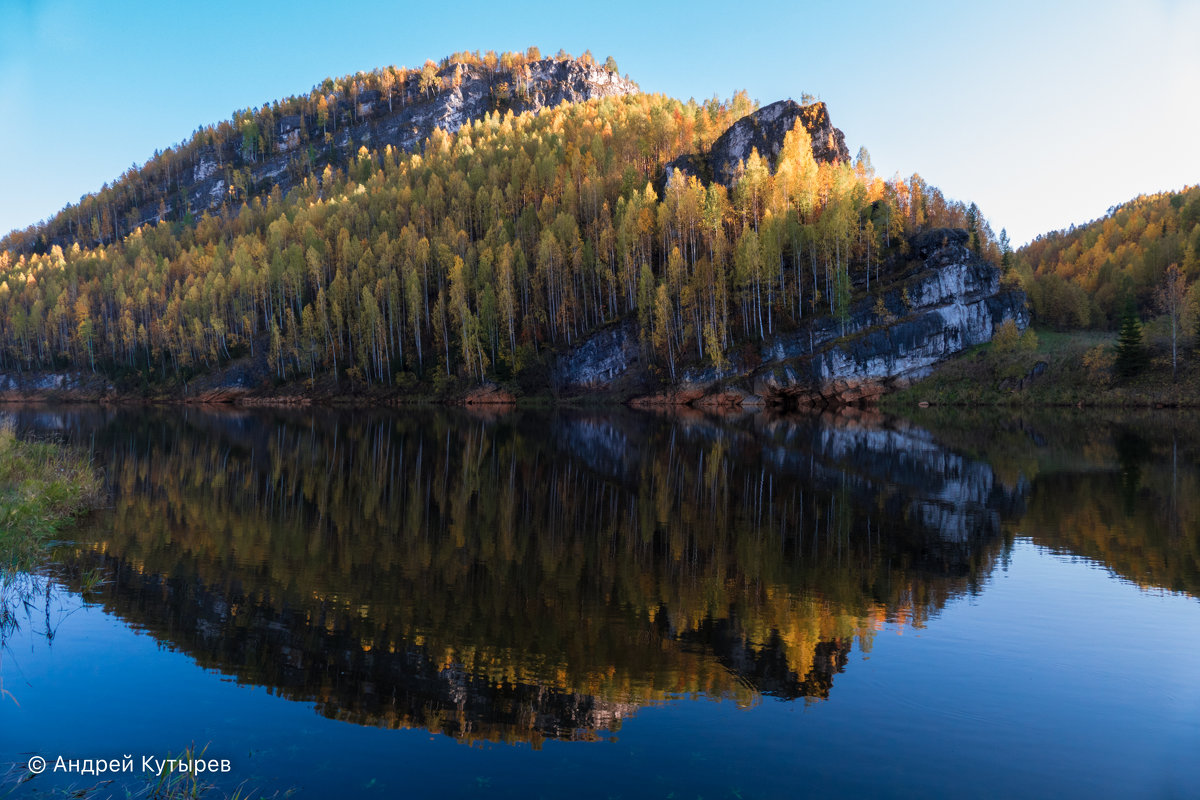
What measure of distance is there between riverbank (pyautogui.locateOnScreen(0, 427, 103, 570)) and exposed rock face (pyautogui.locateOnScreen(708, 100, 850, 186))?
82.4 metres

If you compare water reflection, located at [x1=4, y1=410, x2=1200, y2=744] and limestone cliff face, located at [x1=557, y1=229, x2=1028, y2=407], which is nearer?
water reflection, located at [x1=4, y1=410, x2=1200, y2=744]

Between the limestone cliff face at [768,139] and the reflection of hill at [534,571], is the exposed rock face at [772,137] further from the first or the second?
the reflection of hill at [534,571]

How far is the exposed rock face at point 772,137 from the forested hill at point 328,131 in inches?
4007

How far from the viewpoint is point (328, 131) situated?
7475 inches

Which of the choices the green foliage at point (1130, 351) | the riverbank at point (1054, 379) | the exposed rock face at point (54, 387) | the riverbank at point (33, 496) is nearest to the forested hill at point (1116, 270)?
the riverbank at point (1054, 379)

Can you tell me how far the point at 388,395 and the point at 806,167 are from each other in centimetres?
6261

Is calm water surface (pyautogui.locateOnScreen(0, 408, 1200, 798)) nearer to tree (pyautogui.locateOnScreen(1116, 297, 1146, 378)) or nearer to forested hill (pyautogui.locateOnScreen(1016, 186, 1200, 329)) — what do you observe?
tree (pyautogui.locateOnScreen(1116, 297, 1146, 378))

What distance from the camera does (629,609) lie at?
11453 millimetres

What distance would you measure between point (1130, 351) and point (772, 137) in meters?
49.2

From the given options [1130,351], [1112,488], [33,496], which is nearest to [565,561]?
[33,496]

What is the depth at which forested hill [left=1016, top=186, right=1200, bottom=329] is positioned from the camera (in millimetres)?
88162

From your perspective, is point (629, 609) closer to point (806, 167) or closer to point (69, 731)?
point (69, 731)

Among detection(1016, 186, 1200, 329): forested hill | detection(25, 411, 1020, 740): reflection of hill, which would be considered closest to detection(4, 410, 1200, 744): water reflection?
detection(25, 411, 1020, 740): reflection of hill

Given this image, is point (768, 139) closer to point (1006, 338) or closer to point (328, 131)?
point (1006, 338)
